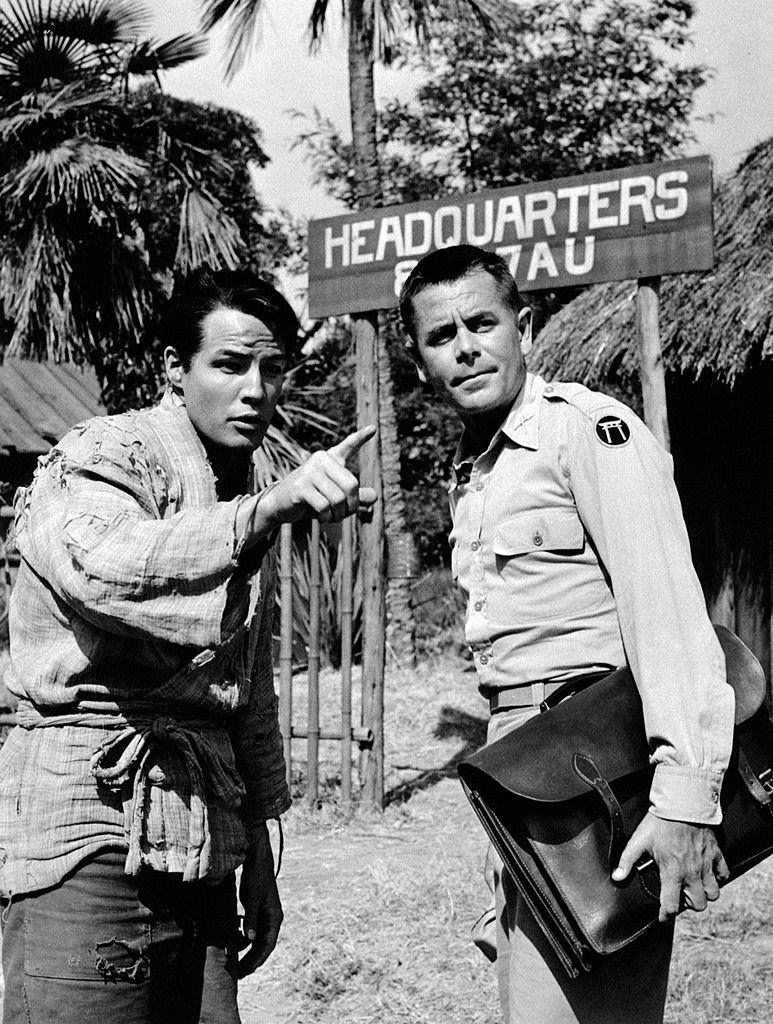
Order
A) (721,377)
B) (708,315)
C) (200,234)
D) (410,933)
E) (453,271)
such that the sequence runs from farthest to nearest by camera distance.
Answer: (200,234) < (721,377) < (708,315) < (410,933) < (453,271)

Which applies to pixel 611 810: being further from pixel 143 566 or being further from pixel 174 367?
pixel 174 367

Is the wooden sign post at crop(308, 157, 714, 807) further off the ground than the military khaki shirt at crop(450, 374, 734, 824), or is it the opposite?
the wooden sign post at crop(308, 157, 714, 807)

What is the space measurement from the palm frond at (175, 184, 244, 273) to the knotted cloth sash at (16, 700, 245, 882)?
949cm

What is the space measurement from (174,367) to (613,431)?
0.83m

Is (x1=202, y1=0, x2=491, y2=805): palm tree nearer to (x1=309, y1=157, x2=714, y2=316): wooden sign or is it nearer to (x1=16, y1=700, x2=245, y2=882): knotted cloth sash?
(x1=309, y1=157, x2=714, y2=316): wooden sign

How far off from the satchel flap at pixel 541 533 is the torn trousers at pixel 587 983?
298mm

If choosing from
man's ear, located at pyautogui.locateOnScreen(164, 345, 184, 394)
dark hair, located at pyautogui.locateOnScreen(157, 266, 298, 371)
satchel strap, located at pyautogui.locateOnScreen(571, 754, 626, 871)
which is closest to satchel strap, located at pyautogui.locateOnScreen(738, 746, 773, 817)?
satchel strap, located at pyautogui.locateOnScreen(571, 754, 626, 871)

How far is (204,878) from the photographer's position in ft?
6.76

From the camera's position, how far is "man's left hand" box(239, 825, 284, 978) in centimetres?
240

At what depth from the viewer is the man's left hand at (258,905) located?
2.40 m

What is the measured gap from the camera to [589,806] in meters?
1.92

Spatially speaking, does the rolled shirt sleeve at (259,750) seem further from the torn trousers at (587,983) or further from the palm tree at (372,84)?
the palm tree at (372,84)

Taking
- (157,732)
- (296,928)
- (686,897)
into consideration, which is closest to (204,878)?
(157,732)

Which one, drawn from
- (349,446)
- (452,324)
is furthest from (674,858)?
(452,324)
